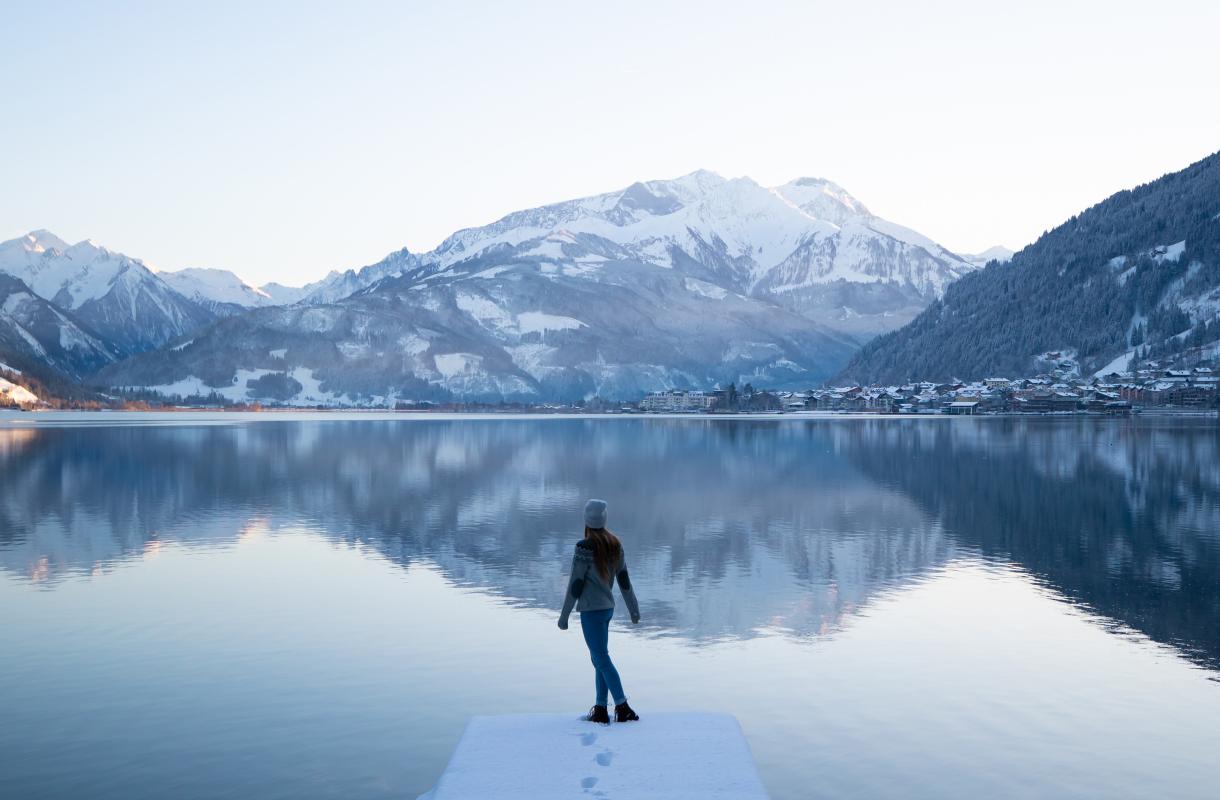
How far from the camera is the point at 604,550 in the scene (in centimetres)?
1931

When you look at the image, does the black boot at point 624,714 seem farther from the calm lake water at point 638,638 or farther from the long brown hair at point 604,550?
the calm lake water at point 638,638

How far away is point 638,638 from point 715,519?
3023 centimetres

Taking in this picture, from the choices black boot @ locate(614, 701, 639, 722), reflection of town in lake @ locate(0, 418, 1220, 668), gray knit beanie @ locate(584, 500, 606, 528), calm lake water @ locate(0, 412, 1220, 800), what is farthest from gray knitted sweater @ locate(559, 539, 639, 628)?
reflection of town in lake @ locate(0, 418, 1220, 668)

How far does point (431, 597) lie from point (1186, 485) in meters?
63.6

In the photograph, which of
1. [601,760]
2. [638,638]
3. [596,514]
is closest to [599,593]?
[596,514]

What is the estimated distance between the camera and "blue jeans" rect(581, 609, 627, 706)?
767 inches

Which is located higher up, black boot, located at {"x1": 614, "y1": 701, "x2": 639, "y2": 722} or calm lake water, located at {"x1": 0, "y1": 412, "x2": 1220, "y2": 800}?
black boot, located at {"x1": 614, "y1": 701, "x2": 639, "y2": 722}

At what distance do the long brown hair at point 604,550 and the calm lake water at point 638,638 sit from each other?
15.8ft

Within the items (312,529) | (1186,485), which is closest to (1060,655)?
(312,529)

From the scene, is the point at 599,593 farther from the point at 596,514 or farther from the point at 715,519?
the point at 715,519

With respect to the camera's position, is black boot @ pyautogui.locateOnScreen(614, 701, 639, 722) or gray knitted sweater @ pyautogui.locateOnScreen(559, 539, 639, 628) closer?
gray knitted sweater @ pyautogui.locateOnScreen(559, 539, 639, 628)

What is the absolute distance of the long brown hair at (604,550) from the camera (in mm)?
19203

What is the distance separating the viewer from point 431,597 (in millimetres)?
37219

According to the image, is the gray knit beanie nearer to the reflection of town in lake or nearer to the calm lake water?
the calm lake water
